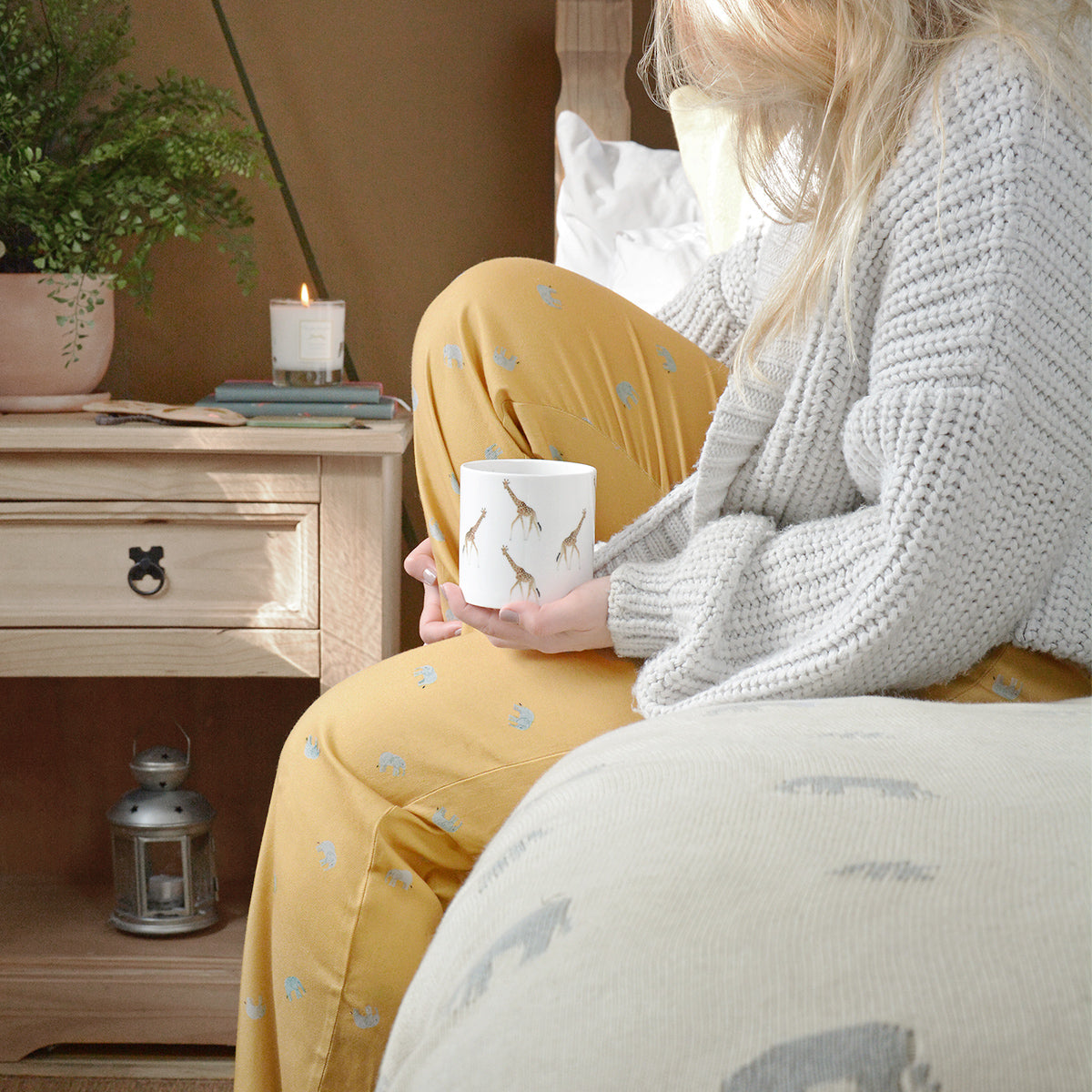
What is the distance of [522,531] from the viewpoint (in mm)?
637

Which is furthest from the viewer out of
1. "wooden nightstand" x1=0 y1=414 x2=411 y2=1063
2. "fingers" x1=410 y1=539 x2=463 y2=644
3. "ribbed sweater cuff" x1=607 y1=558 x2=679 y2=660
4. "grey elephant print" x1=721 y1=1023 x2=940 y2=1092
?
"wooden nightstand" x1=0 y1=414 x2=411 y2=1063

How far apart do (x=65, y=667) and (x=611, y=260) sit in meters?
0.74

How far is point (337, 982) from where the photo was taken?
0.67 meters

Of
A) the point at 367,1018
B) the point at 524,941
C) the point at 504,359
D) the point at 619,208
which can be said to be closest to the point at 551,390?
the point at 504,359

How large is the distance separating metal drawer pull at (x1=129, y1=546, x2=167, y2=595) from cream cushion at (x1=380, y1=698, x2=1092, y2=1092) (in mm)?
817

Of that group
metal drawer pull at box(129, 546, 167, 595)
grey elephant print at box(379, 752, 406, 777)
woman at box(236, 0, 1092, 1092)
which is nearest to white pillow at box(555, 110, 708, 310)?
woman at box(236, 0, 1092, 1092)

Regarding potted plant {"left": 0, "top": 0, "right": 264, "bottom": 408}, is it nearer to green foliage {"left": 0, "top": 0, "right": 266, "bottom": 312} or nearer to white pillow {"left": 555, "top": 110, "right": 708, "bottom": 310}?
green foliage {"left": 0, "top": 0, "right": 266, "bottom": 312}

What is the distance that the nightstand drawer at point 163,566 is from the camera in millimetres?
1099

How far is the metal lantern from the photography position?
1.22 m

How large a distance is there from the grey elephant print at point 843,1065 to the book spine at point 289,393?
987mm

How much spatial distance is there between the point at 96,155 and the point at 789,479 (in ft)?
2.88

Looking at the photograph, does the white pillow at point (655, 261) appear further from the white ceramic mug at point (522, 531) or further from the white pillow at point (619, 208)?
the white ceramic mug at point (522, 531)

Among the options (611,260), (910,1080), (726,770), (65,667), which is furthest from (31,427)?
(910,1080)

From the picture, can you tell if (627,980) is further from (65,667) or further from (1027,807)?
(65,667)
